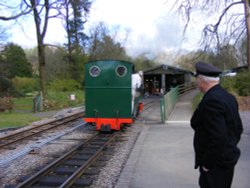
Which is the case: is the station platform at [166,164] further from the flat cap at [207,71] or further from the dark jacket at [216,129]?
the flat cap at [207,71]

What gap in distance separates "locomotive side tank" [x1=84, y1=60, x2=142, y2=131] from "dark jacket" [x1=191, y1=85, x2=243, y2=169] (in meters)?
10.6

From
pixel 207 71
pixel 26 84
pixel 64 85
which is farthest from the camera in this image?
pixel 26 84

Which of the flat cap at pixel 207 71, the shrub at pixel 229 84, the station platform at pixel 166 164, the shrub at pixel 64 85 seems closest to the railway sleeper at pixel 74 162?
the station platform at pixel 166 164

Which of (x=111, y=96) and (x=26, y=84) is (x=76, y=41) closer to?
(x=26, y=84)

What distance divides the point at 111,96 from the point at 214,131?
11039mm

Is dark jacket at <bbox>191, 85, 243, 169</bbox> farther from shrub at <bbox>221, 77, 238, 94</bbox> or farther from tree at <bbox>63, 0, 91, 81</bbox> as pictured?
tree at <bbox>63, 0, 91, 81</bbox>

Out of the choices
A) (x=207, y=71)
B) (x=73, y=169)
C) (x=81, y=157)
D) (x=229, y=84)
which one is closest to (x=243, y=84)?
(x=229, y=84)

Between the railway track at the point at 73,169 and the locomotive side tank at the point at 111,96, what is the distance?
2.14 metres

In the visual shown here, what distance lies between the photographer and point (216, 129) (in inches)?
135

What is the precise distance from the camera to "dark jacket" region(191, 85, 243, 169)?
3.45 metres

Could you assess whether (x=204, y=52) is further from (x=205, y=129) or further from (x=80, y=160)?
(x=205, y=129)

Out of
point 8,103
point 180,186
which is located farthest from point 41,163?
point 8,103

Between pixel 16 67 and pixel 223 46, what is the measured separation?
4996 centimetres

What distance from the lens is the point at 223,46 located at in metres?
28.1
